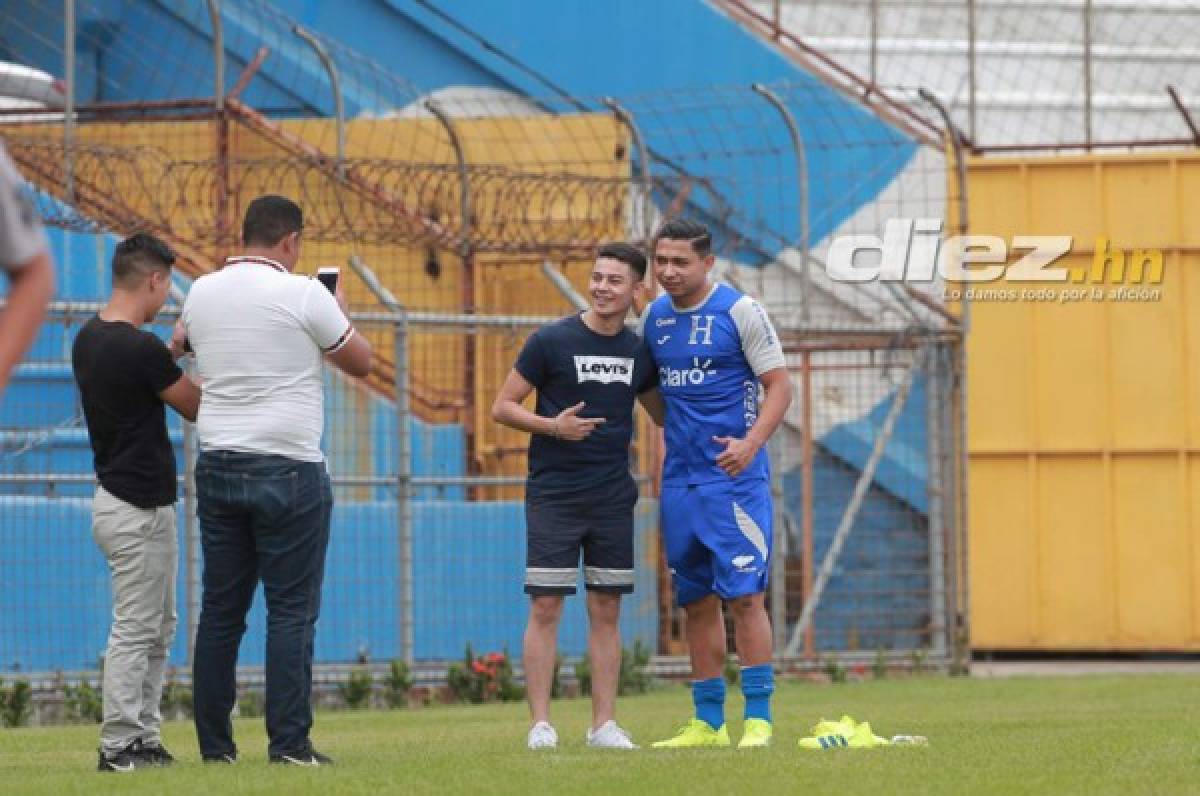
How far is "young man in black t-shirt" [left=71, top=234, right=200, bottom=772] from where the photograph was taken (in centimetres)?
796

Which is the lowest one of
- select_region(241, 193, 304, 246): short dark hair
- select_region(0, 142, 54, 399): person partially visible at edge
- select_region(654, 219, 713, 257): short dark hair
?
select_region(0, 142, 54, 399): person partially visible at edge

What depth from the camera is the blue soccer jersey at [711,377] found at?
877cm

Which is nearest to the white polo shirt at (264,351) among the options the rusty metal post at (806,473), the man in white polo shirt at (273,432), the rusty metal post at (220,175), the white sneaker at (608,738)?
the man in white polo shirt at (273,432)

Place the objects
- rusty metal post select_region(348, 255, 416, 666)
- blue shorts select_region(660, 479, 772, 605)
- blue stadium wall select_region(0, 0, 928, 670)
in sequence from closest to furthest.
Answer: blue shorts select_region(660, 479, 772, 605) → blue stadium wall select_region(0, 0, 928, 670) → rusty metal post select_region(348, 255, 416, 666)

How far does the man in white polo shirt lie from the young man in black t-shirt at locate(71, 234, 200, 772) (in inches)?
8.8

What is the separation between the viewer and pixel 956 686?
1419 centimetres

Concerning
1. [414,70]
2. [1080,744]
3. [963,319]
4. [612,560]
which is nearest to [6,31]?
[414,70]

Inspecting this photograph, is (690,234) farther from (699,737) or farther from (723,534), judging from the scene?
(699,737)

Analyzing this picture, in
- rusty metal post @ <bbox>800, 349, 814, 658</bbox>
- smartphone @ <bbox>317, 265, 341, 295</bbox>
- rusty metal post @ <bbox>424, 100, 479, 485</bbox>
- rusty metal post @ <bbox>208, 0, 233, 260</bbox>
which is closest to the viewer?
smartphone @ <bbox>317, 265, 341, 295</bbox>

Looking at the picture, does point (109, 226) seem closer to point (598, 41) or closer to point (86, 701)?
point (86, 701)

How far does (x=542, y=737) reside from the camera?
873cm

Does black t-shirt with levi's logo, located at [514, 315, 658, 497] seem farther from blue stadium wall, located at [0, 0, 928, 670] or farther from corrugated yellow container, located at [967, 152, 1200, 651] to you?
corrugated yellow container, located at [967, 152, 1200, 651]

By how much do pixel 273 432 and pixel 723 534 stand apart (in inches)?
72.6

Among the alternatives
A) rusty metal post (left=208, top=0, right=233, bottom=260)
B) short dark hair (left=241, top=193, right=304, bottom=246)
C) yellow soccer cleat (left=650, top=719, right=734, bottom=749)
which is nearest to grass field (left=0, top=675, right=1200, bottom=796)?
yellow soccer cleat (left=650, top=719, right=734, bottom=749)
